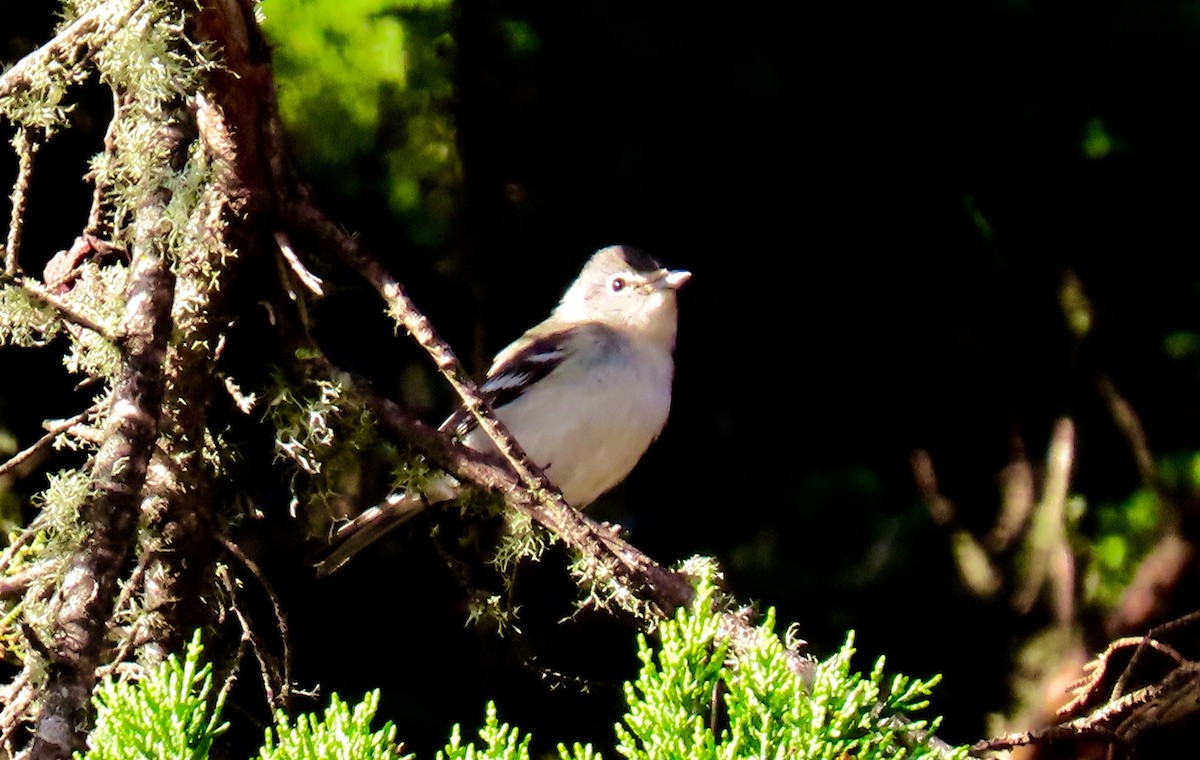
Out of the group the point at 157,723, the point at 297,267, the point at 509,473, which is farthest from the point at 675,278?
the point at 157,723

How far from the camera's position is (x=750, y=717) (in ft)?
5.74

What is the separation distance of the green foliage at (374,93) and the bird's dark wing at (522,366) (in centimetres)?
55

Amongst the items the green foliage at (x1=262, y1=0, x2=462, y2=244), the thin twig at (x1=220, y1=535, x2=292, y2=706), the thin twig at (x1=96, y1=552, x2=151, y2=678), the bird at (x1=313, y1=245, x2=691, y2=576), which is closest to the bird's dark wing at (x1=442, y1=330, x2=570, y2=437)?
the bird at (x1=313, y1=245, x2=691, y2=576)

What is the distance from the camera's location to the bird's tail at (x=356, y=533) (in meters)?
3.47

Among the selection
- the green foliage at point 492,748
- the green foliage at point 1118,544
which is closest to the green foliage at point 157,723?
the green foliage at point 492,748

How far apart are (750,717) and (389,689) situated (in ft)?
7.06

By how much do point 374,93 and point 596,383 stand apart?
1.14 m

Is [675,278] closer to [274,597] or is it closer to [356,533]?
[356,533]

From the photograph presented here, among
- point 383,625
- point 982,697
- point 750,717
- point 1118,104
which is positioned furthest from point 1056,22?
point 750,717

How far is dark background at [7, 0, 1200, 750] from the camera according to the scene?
12.4ft

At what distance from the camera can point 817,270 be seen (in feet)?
13.3

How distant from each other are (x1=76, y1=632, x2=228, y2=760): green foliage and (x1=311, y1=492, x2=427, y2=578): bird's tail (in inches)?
64.7

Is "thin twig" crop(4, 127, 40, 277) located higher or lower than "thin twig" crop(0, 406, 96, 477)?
higher

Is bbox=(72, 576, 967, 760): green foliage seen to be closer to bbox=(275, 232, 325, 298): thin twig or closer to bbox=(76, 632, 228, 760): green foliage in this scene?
bbox=(76, 632, 228, 760): green foliage
